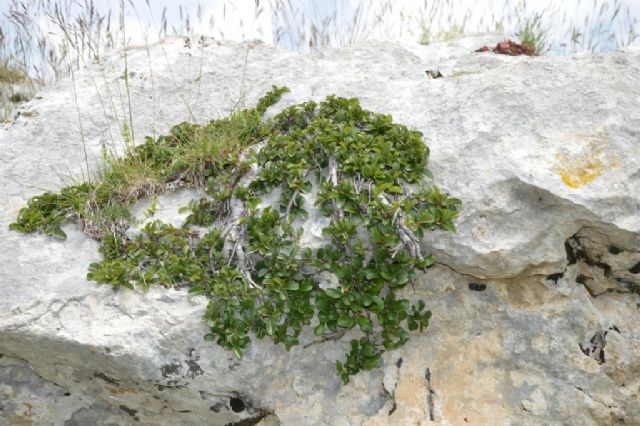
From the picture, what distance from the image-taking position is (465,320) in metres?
4.23

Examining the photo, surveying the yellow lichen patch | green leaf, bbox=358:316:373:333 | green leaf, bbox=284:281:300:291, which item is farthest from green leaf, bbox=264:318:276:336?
the yellow lichen patch

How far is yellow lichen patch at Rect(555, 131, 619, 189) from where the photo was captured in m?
4.13

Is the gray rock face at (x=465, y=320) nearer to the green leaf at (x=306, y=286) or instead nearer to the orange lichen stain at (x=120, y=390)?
the orange lichen stain at (x=120, y=390)

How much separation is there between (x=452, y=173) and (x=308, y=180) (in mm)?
1093

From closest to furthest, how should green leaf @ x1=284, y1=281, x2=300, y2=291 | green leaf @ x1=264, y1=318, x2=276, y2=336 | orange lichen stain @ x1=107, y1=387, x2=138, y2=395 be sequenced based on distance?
green leaf @ x1=264, y1=318, x2=276, y2=336, green leaf @ x1=284, y1=281, x2=300, y2=291, orange lichen stain @ x1=107, y1=387, x2=138, y2=395

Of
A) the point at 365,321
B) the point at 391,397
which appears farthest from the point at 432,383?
the point at 365,321

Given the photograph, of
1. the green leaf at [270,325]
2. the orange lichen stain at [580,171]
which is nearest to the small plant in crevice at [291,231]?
the green leaf at [270,325]

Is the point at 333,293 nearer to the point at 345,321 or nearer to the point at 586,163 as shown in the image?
the point at 345,321

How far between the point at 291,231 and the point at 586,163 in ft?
7.30

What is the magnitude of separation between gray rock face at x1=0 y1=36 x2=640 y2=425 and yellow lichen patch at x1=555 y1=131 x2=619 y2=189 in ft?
0.04

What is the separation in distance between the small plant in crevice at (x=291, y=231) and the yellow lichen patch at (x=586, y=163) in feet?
2.96

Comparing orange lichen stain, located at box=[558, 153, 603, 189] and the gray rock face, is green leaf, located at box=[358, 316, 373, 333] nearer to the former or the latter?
the gray rock face

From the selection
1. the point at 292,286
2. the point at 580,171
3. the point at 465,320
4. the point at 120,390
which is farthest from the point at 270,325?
the point at 580,171

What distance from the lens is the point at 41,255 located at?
427 cm
